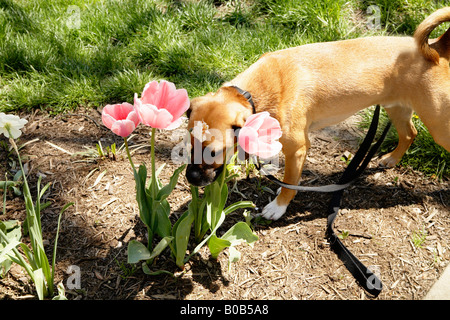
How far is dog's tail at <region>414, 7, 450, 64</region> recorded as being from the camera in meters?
2.88

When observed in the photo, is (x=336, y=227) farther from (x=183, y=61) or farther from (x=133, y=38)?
(x=133, y=38)

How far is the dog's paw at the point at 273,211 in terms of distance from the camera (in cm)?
324

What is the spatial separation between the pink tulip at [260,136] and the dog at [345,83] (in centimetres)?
76

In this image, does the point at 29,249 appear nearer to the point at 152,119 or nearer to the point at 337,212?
the point at 152,119

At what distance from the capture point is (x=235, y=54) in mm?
4539

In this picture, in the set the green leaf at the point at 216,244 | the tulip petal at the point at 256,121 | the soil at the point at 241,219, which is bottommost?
the soil at the point at 241,219

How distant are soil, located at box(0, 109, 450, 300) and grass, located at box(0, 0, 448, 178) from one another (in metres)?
0.49

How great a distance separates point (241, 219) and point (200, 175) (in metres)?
0.86

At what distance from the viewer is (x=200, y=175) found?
2.51 m

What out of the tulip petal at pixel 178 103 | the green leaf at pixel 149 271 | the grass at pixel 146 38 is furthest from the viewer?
the grass at pixel 146 38

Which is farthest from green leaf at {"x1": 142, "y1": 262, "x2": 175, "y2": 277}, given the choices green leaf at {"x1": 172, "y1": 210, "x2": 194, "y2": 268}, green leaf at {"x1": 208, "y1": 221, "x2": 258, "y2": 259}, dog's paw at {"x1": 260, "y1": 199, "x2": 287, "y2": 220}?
dog's paw at {"x1": 260, "y1": 199, "x2": 287, "y2": 220}

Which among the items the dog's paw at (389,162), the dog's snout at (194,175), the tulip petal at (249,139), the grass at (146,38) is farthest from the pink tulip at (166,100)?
the dog's paw at (389,162)

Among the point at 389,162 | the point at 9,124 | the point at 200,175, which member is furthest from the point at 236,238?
the point at 389,162

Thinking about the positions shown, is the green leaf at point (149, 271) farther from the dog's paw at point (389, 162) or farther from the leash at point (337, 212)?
the dog's paw at point (389, 162)
